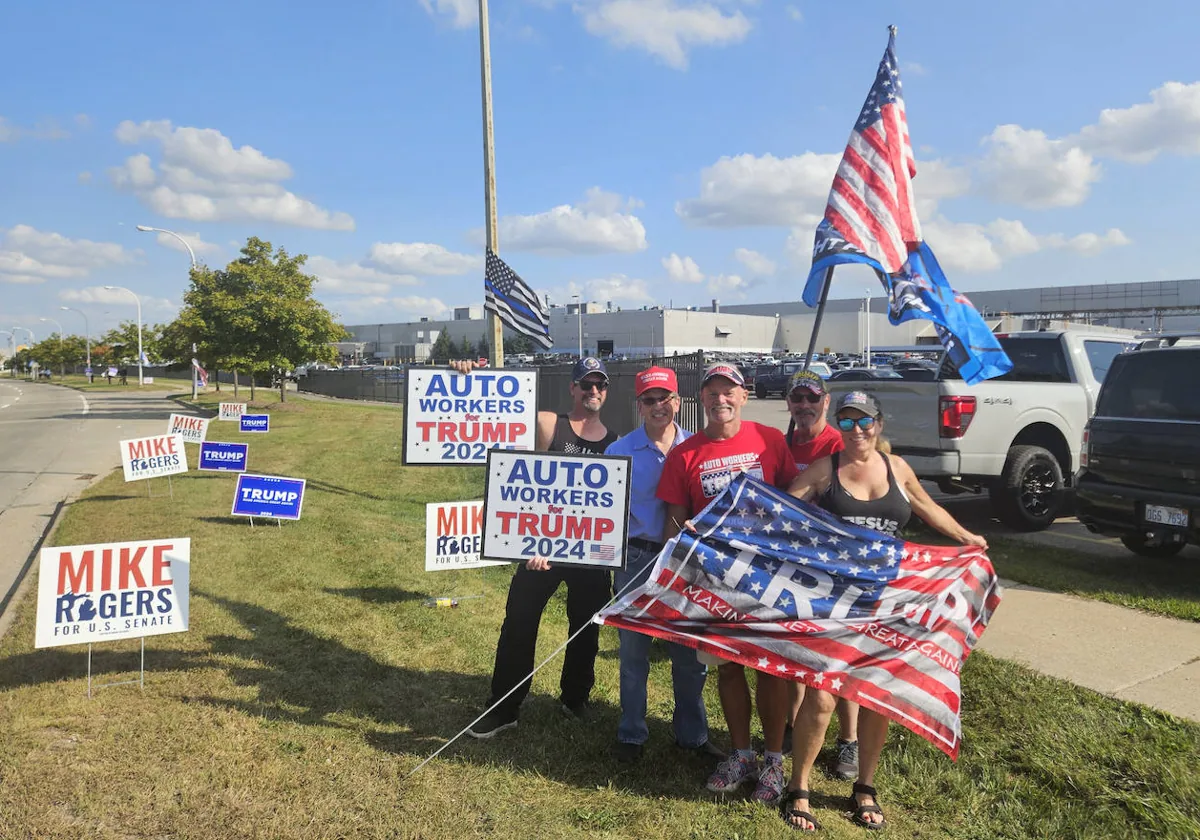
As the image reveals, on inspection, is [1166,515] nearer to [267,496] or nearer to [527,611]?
[527,611]

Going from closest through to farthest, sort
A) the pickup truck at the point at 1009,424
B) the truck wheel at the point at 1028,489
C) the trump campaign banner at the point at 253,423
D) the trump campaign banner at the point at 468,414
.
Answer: the trump campaign banner at the point at 468,414 < the pickup truck at the point at 1009,424 < the truck wheel at the point at 1028,489 < the trump campaign banner at the point at 253,423

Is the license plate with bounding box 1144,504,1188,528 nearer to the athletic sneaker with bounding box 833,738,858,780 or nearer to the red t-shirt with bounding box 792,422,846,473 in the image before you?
the red t-shirt with bounding box 792,422,846,473

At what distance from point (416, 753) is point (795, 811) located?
6.00ft

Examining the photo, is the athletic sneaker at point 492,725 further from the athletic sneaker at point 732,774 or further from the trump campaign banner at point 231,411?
the trump campaign banner at point 231,411

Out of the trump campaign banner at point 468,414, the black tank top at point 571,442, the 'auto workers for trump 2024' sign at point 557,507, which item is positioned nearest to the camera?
the 'auto workers for trump 2024' sign at point 557,507

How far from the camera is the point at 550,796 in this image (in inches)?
149

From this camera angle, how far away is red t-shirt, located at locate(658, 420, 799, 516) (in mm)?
3832

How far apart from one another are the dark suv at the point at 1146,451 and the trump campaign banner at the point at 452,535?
202 inches

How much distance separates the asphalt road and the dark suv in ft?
28.1

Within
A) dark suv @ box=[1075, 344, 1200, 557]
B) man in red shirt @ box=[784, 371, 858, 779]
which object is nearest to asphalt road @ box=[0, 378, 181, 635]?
man in red shirt @ box=[784, 371, 858, 779]

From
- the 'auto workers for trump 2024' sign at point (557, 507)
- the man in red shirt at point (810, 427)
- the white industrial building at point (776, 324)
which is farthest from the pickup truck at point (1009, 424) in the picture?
the white industrial building at point (776, 324)

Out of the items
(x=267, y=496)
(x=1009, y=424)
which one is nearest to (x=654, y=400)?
(x=1009, y=424)

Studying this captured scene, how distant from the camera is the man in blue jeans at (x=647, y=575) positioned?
4.04 metres

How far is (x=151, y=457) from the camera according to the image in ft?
36.3
